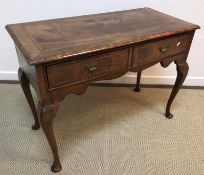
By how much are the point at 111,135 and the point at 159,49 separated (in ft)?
2.05

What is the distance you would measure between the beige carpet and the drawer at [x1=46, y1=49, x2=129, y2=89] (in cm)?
54

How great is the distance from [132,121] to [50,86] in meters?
0.80

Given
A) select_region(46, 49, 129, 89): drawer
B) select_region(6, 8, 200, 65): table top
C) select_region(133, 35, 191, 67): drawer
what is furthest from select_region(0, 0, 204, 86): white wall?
select_region(46, 49, 129, 89): drawer

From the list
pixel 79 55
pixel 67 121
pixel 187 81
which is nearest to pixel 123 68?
pixel 79 55

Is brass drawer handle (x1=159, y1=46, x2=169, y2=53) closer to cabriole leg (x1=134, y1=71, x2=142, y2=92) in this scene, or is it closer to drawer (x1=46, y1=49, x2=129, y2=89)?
drawer (x1=46, y1=49, x2=129, y2=89)

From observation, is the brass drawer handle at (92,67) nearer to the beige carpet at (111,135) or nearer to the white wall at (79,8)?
the beige carpet at (111,135)

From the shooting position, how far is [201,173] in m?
1.24

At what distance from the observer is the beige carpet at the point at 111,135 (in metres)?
1.27

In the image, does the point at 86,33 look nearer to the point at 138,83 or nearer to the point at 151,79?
the point at 138,83

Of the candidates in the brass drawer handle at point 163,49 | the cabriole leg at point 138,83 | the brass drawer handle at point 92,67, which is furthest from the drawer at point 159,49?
the cabriole leg at point 138,83

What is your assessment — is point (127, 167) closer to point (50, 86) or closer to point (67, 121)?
point (67, 121)

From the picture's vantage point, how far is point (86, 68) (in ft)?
3.24

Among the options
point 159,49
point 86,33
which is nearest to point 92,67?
point 86,33

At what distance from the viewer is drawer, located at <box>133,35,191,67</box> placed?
1.10m
